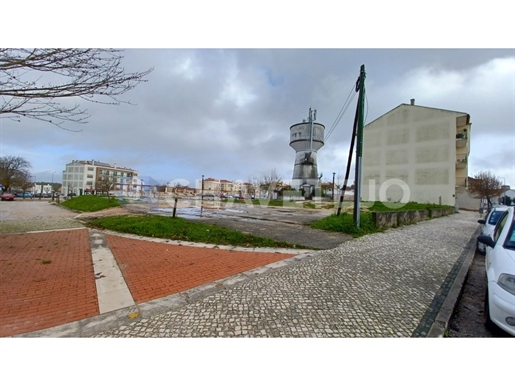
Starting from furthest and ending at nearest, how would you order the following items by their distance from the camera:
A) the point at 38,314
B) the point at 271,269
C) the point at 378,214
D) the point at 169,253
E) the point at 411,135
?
the point at 411,135 → the point at 378,214 → the point at 169,253 → the point at 271,269 → the point at 38,314

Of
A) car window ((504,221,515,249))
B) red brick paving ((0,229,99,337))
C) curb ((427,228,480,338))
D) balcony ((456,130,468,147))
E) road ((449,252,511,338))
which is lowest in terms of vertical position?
road ((449,252,511,338))

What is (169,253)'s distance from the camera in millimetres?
5355

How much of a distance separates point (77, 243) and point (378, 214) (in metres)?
11.0

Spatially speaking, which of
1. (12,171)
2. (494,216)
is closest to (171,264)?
(494,216)

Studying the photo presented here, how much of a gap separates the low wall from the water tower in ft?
68.5

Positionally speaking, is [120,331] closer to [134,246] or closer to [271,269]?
[271,269]

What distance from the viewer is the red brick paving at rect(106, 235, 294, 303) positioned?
141 inches

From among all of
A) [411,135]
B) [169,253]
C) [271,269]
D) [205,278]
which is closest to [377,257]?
[271,269]

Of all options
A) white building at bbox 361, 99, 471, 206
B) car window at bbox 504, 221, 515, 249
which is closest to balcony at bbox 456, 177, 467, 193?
white building at bbox 361, 99, 471, 206

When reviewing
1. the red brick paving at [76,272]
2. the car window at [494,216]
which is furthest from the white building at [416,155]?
the red brick paving at [76,272]

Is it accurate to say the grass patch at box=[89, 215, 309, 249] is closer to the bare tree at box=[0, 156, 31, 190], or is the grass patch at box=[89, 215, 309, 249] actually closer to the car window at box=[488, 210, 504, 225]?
the car window at box=[488, 210, 504, 225]

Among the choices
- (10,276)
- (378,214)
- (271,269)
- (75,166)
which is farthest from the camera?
(75,166)

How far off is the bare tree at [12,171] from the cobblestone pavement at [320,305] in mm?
50903

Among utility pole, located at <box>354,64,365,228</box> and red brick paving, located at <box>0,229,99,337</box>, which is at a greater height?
utility pole, located at <box>354,64,365,228</box>
